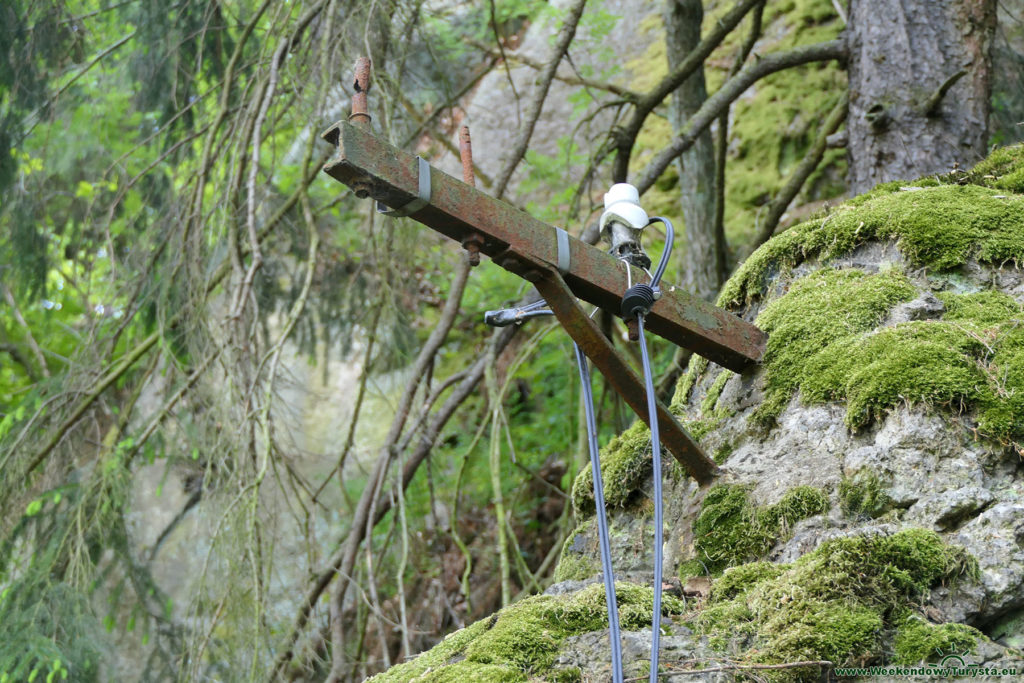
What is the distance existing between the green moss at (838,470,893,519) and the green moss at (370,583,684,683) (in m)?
0.46


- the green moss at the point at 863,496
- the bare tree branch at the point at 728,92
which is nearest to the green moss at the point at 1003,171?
the bare tree branch at the point at 728,92

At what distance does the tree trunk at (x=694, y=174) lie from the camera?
5.72 meters

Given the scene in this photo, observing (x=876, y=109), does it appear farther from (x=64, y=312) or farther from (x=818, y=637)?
(x=64, y=312)

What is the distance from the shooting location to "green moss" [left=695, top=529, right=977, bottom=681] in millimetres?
1812

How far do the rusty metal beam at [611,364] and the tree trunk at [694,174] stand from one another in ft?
10.5

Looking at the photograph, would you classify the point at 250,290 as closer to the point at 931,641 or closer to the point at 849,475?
the point at 849,475

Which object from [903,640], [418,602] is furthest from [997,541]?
[418,602]

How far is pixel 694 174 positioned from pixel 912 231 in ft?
10.7

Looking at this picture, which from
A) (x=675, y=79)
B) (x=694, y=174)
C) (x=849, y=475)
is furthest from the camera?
(x=694, y=174)

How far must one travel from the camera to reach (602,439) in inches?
251

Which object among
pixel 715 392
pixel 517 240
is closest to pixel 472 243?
pixel 517 240

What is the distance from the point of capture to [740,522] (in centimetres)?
239

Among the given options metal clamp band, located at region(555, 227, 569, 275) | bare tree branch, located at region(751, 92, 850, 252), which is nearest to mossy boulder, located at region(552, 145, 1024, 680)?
metal clamp band, located at region(555, 227, 569, 275)

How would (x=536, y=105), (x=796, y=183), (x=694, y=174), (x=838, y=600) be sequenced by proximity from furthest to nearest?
(x=694, y=174)
(x=796, y=183)
(x=536, y=105)
(x=838, y=600)
